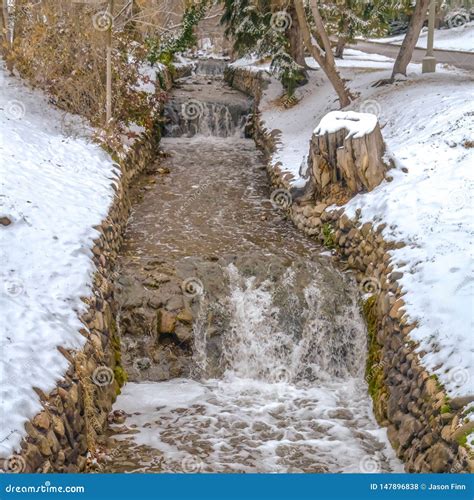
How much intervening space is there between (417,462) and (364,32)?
627 inches

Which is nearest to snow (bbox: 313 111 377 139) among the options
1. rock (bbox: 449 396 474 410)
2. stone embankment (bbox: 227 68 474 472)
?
stone embankment (bbox: 227 68 474 472)

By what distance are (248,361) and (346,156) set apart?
13.1 feet

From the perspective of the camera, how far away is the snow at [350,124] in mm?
10260

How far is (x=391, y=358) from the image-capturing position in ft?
24.6

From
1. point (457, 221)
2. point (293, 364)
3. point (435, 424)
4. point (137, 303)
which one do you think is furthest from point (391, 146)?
point (435, 424)

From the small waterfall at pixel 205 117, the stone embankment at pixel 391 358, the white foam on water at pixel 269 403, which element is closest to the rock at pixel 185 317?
the white foam on water at pixel 269 403

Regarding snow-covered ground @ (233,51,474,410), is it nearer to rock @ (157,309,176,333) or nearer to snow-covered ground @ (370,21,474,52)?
rock @ (157,309,176,333)

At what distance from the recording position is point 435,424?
5949 mm

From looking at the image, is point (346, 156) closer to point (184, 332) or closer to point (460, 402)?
point (184, 332)

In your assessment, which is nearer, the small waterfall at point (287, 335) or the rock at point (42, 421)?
the rock at point (42, 421)

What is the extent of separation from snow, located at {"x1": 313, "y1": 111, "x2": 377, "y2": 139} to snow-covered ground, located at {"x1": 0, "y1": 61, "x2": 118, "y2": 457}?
12.7ft

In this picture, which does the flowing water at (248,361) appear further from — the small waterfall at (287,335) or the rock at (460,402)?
the rock at (460,402)

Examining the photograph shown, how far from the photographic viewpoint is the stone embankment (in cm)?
573

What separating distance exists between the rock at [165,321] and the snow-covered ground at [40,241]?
1252 mm
